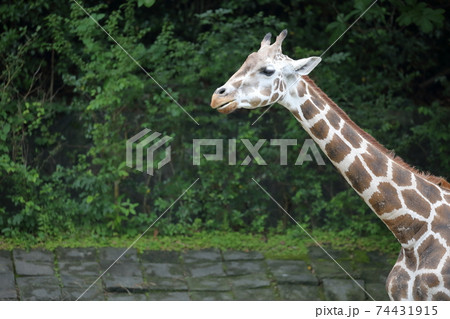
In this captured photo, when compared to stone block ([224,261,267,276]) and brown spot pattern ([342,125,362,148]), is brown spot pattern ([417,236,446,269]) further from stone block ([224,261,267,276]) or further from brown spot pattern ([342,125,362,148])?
stone block ([224,261,267,276])

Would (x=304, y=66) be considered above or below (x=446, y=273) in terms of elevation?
above

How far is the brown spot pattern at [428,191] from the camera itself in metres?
4.63

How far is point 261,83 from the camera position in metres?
4.61

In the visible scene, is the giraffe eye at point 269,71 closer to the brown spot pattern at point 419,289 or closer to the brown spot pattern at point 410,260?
the brown spot pattern at point 410,260

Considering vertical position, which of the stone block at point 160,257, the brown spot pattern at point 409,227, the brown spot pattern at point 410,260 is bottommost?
the stone block at point 160,257

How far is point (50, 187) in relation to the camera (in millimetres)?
7445

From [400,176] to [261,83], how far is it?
3.35 feet

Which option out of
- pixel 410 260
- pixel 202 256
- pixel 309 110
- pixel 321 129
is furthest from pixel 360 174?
pixel 202 256

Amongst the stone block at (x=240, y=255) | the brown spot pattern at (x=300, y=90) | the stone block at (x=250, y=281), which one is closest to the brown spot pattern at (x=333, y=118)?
the brown spot pattern at (x=300, y=90)

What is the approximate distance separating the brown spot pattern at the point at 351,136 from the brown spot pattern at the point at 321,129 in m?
0.11

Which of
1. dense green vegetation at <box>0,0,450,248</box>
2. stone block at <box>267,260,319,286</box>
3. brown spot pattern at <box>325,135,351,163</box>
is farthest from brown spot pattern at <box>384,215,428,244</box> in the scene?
dense green vegetation at <box>0,0,450,248</box>

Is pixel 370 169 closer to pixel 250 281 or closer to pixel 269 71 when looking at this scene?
pixel 269 71

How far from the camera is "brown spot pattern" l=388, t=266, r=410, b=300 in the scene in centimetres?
453

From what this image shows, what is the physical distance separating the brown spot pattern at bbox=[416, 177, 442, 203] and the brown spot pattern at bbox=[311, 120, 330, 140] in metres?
0.65
